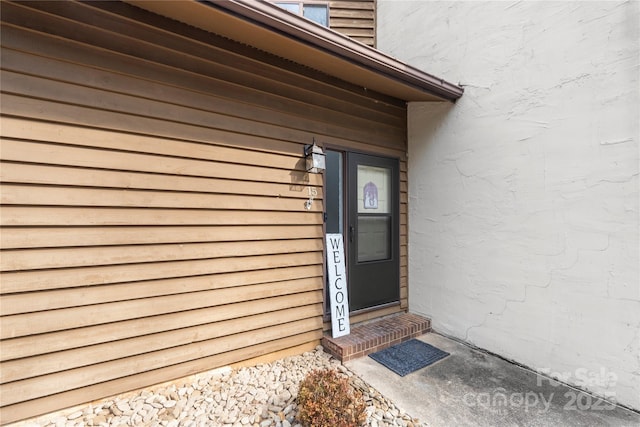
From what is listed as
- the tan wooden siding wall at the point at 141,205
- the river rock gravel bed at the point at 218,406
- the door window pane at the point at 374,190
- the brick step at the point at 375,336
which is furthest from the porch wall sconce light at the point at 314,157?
the river rock gravel bed at the point at 218,406

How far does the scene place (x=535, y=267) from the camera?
250 centimetres

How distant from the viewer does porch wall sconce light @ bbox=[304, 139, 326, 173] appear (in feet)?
8.79

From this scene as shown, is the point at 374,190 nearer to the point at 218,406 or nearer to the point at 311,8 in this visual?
the point at 218,406

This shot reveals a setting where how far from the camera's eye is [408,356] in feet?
8.89

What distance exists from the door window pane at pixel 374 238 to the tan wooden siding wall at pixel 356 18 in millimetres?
2639

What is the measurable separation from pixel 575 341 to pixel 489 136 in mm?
1875

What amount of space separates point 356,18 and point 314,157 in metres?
2.71

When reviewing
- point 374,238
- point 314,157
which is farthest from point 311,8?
point 374,238

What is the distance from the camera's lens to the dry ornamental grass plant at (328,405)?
5.37ft

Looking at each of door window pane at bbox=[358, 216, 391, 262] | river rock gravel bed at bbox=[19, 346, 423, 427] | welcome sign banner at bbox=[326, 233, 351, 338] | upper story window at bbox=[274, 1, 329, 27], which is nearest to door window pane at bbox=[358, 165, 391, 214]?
door window pane at bbox=[358, 216, 391, 262]

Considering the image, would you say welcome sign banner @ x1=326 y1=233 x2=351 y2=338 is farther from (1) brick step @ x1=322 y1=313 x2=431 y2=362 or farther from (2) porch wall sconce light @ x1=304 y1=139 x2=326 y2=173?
(2) porch wall sconce light @ x1=304 y1=139 x2=326 y2=173

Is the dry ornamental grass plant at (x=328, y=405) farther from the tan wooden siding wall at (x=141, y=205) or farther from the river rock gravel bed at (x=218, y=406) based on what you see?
the tan wooden siding wall at (x=141, y=205)

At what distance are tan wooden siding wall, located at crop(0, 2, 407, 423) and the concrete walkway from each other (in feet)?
3.17

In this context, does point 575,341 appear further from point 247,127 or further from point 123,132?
point 123,132
